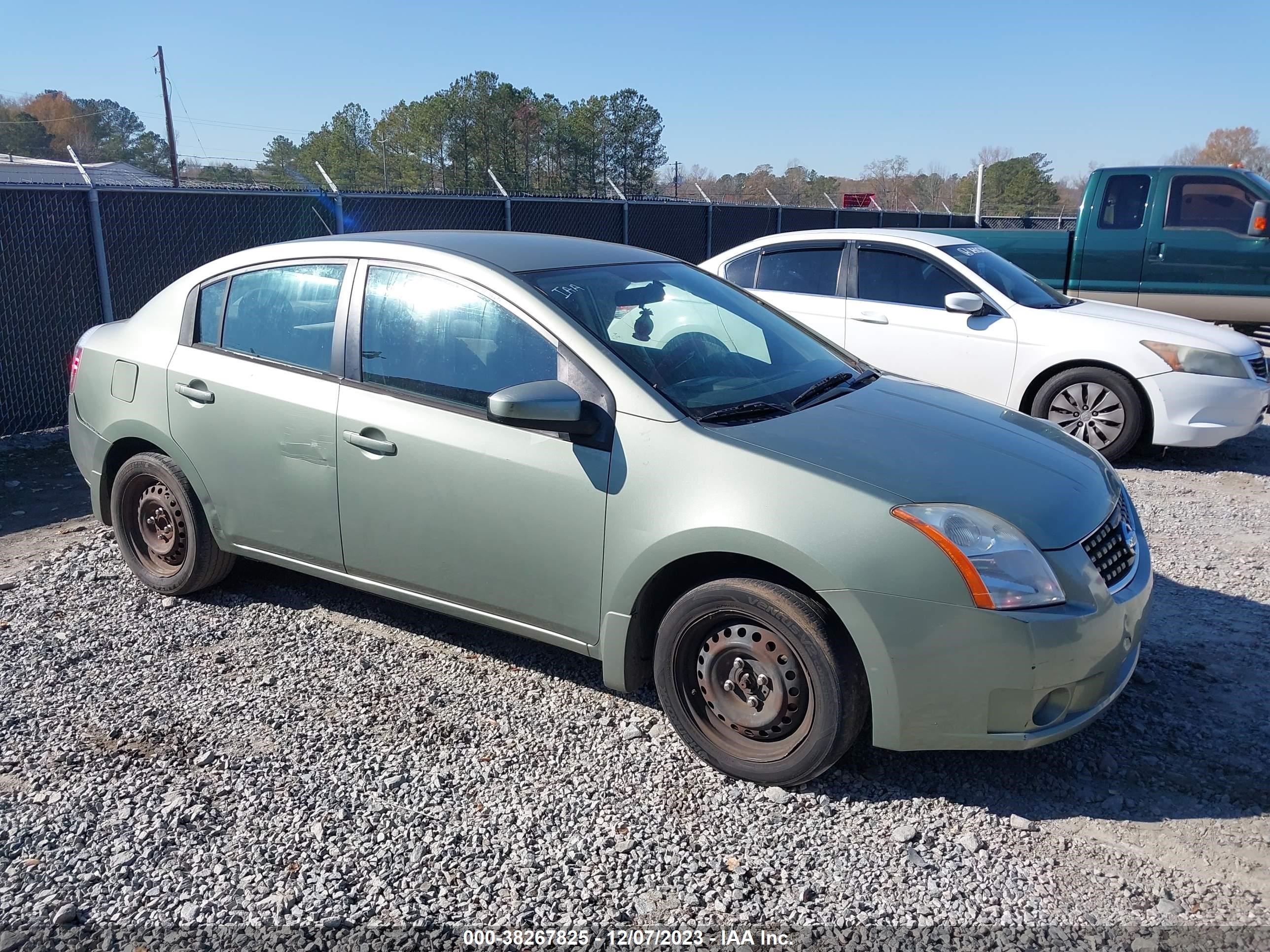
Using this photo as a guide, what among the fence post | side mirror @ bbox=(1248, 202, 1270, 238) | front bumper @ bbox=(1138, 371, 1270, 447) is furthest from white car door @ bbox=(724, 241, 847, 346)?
the fence post

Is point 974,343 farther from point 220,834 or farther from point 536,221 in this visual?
point 536,221

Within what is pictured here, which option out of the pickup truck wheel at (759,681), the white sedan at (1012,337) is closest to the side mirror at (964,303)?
the white sedan at (1012,337)

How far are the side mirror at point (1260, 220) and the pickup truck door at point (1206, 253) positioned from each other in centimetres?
6

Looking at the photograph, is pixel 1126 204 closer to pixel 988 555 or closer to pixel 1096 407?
pixel 1096 407

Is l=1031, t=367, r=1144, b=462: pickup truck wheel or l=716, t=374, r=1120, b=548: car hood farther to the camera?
l=1031, t=367, r=1144, b=462: pickup truck wheel

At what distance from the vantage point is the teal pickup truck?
1063cm

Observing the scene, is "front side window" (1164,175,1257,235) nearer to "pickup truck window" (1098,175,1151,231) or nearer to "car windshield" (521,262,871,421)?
"pickup truck window" (1098,175,1151,231)

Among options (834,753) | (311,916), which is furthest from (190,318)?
(834,753)

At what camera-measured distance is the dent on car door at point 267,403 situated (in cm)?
409

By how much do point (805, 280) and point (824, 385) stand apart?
4487 mm

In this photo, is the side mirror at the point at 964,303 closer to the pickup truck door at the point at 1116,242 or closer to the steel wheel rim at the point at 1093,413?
the steel wheel rim at the point at 1093,413

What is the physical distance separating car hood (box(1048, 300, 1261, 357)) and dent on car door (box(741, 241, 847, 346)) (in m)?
1.63

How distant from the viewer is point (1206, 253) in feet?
35.1

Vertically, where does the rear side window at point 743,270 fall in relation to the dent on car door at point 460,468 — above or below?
above
